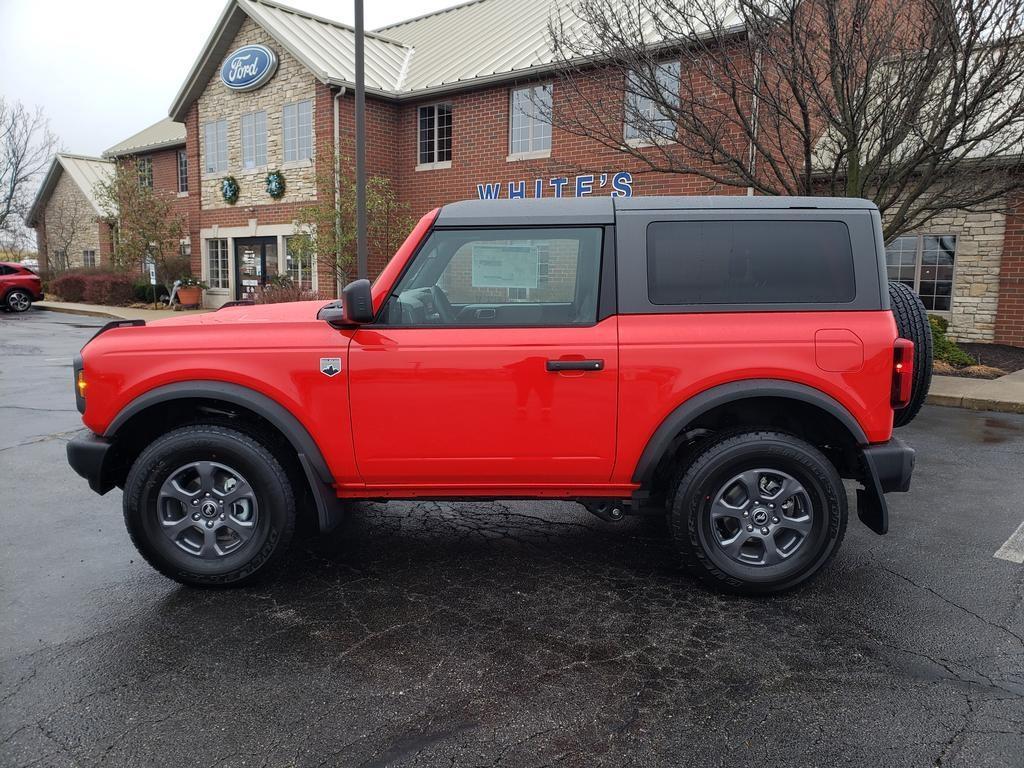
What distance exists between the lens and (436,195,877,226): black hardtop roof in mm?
3713

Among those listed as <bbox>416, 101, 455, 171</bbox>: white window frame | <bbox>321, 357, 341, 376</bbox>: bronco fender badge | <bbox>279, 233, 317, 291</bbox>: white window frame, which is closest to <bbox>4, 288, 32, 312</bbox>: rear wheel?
<bbox>279, 233, 317, 291</bbox>: white window frame

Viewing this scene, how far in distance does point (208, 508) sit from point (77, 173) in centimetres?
3742

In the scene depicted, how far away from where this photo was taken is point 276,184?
69.6 ft

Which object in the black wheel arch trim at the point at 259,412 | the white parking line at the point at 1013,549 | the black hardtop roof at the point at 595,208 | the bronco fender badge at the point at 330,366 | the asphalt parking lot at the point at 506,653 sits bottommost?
the asphalt parking lot at the point at 506,653

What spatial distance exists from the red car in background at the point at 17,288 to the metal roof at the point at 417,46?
7.47 m

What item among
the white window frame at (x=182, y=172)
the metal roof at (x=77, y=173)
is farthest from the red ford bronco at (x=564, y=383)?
the metal roof at (x=77, y=173)

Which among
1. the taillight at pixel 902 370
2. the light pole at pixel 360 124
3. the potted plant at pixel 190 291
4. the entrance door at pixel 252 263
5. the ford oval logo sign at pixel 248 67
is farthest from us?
the potted plant at pixel 190 291

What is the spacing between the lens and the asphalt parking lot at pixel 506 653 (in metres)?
2.57

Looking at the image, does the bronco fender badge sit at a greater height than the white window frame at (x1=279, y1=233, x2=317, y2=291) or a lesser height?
lesser

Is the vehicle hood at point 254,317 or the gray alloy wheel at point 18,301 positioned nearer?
the vehicle hood at point 254,317

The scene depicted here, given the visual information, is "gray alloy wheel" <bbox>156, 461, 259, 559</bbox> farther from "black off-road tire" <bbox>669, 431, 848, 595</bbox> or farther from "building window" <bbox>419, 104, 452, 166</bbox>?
"building window" <bbox>419, 104, 452, 166</bbox>

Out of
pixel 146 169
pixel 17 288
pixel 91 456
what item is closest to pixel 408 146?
pixel 146 169

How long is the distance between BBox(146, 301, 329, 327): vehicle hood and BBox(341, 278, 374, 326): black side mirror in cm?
39

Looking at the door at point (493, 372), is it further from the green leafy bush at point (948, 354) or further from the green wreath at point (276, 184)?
the green wreath at point (276, 184)
